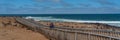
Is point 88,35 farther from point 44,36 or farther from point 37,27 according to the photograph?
point 37,27

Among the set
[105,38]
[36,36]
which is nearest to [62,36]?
[105,38]

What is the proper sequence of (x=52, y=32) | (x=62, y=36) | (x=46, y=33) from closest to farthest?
1. (x=62, y=36)
2. (x=52, y=32)
3. (x=46, y=33)

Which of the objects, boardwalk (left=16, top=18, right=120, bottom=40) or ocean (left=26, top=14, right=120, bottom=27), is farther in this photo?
ocean (left=26, top=14, right=120, bottom=27)

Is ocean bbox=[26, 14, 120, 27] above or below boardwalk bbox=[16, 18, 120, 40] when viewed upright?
below

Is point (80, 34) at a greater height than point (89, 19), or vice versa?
point (80, 34)

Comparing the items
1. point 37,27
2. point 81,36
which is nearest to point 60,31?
point 81,36

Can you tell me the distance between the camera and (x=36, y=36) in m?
27.7

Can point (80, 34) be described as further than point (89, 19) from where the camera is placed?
No

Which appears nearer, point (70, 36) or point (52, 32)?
point (70, 36)

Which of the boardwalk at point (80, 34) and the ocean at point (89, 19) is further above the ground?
the boardwalk at point (80, 34)

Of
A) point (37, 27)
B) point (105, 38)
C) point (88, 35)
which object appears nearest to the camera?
point (105, 38)

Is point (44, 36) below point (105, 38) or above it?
below

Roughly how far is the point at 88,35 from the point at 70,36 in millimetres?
2126

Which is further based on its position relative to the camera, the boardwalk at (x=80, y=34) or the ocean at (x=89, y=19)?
the ocean at (x=89, y=19)
